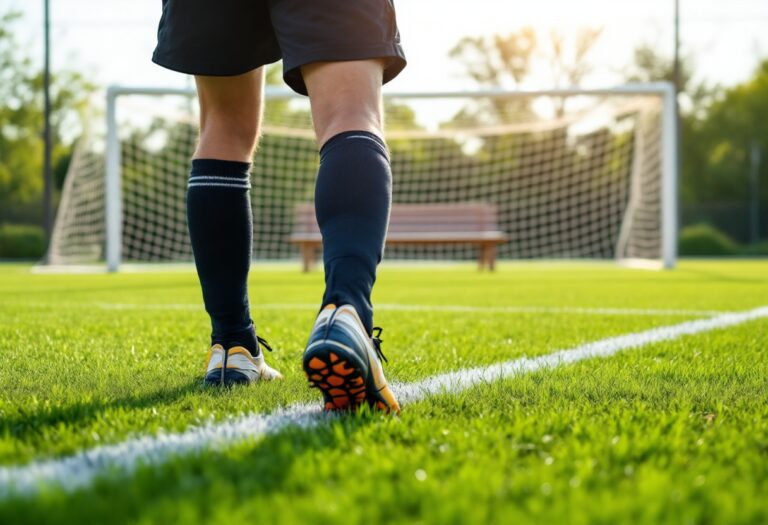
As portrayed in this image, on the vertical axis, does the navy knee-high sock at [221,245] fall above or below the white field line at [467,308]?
above

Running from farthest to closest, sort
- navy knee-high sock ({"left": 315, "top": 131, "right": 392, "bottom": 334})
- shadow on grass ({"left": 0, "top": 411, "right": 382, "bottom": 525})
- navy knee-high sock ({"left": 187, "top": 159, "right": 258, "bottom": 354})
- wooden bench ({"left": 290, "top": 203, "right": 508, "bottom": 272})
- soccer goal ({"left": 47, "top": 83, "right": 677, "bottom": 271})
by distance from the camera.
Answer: soccer goal ({"left": 47, "top": 83, "right": 677, "bottom": 271}), wooden bench ({"left": 290, "top": 203, "right": 508, "bottom": 272}), navy knee-high sock ({"left": 187, "top": 159, "right": 258, "bottom": 354}), navy knee-high sock ({"left": 315, "top": 131, "right": 392, "bottom": 334}), shadow on grass ({"left": 0, "top": 411, "right": 382, "bottom": 525})

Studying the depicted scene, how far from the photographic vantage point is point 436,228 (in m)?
13.3

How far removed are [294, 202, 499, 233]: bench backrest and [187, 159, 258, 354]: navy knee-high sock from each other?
34.3 ft

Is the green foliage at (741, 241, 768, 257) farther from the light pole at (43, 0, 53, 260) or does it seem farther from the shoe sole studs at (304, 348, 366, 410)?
the shoe sole studs at (304, 348, 366, 410)

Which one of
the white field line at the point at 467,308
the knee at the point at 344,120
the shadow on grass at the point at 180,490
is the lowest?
the white field line at the point at 467,308

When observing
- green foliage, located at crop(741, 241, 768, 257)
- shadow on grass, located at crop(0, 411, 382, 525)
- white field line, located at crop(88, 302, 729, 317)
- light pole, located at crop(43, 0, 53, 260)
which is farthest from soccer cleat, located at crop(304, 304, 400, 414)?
green foliage, located at crop(741, 241, 768, 257)

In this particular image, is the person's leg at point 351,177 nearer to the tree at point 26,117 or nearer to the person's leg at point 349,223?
the person's leg at point 349,223

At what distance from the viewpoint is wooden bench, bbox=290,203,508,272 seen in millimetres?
11562

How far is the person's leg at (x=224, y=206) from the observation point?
1.94m

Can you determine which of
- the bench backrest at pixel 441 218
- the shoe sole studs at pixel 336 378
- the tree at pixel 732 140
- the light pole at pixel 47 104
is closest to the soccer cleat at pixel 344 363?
the shoe sole studs at pixel 336 378

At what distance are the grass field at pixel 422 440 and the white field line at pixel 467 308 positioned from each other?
1.23m

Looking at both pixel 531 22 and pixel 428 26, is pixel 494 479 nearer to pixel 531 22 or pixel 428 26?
pixel 428 26

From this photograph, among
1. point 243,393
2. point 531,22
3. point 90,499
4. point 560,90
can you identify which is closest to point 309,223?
point 560,90

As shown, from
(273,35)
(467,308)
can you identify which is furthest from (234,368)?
(467,308)
